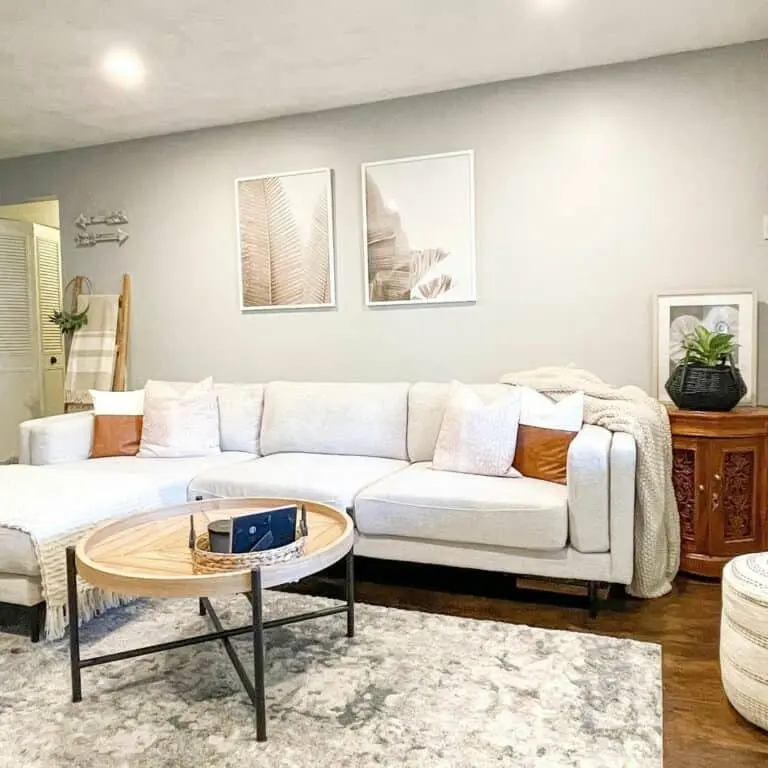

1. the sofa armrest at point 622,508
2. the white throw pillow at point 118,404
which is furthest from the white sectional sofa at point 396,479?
the white throw pillow at point 118,404

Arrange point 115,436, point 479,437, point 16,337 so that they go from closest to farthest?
1. point 479,437
2. point 115,436
3. point 16,337

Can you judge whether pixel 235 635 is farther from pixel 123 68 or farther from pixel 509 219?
pixel 123 68

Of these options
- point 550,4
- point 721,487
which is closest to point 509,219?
point 550,4

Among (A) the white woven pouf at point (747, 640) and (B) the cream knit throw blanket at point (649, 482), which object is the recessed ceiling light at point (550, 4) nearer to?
(B) the cream knit throw blanket at point (649, 482)

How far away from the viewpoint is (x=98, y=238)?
15.0 feet

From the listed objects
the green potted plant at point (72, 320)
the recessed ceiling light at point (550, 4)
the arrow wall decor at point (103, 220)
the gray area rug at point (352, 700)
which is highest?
the recessed ceiling light at point (550, 4)

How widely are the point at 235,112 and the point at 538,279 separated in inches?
78.0

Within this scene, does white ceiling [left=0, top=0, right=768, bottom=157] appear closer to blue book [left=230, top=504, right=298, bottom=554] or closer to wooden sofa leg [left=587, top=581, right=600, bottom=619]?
blue book [left=230, top=504, right=298, bottom=554]

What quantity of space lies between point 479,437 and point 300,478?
0.80m

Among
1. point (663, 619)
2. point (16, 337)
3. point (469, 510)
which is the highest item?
point (16, 337)

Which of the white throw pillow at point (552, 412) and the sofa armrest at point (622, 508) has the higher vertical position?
the white throw pillow at point (552, 412)

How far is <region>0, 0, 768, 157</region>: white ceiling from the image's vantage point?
2711mm

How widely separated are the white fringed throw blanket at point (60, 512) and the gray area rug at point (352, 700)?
0.38ft

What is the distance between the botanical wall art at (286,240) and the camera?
395 centimetres
